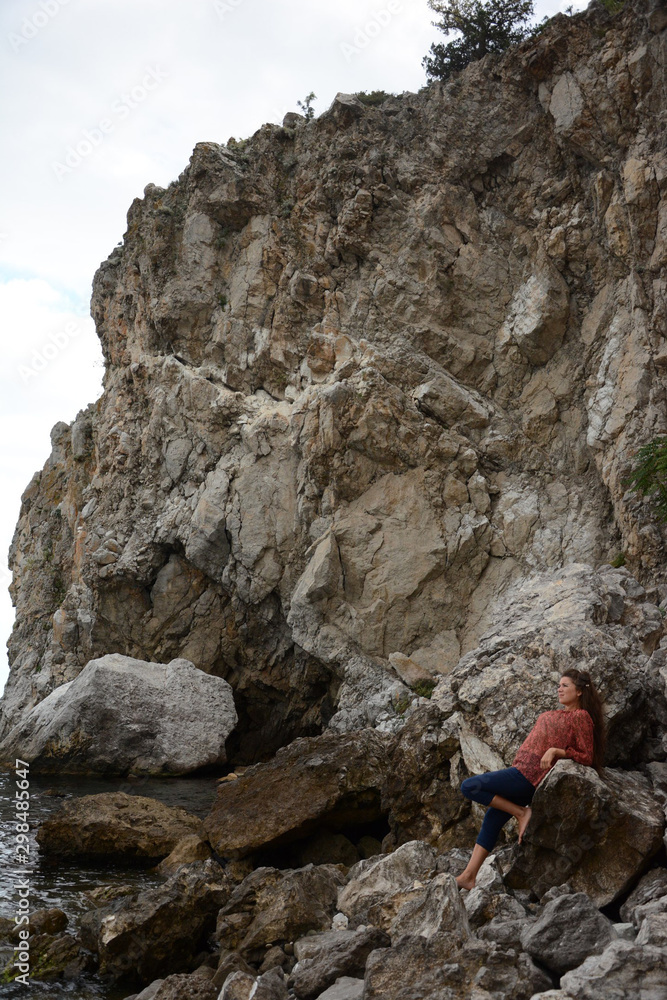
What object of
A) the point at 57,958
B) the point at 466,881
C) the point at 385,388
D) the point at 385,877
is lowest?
the point at 57,958

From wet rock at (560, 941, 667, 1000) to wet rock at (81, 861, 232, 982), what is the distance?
4.83 m

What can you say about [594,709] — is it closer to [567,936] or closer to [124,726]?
[567,936]

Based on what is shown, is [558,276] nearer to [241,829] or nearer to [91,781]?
[241,829]

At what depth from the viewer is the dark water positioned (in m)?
6.83

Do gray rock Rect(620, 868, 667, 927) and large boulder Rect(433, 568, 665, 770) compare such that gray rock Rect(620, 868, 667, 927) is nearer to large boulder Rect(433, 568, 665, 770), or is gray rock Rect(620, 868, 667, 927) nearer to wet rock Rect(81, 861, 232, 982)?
large boulder Rect(433, 568, 665, 770)

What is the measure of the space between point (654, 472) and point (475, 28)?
771 inches

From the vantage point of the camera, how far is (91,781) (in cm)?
1831

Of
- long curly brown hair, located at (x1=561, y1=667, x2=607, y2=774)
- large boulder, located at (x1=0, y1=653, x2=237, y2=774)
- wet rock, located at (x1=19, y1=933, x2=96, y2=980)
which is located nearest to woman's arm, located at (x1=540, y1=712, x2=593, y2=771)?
long curly brown hair, located at (x1=561, y1=667, x2=607, y2=774)

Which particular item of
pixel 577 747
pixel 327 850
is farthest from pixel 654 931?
pixel 327 850

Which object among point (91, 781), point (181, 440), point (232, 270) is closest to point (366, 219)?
point (232, 270)

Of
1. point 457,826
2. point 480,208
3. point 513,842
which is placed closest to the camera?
point 513,842

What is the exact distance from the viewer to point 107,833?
11344 mm

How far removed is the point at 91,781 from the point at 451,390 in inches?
595

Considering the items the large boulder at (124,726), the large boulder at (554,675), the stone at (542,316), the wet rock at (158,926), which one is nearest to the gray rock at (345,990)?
the large boulder at (554,675)
